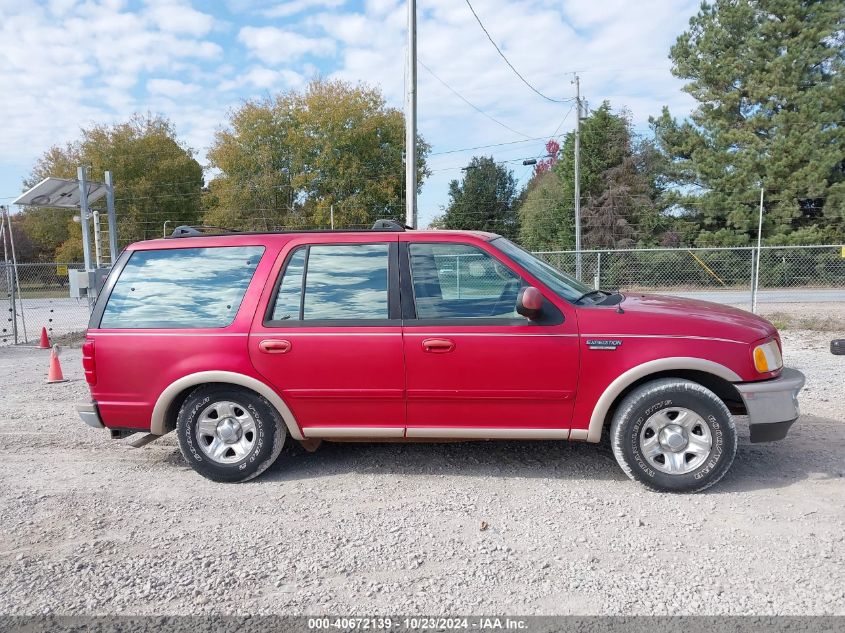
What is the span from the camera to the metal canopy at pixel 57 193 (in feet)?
39.8

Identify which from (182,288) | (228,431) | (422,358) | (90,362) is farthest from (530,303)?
(90,362)

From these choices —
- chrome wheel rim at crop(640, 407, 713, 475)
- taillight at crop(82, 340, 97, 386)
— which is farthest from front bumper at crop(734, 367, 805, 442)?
taillight at crop(82, 340, 97, 386)

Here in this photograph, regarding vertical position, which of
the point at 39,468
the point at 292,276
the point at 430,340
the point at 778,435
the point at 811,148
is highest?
the point at 811,148

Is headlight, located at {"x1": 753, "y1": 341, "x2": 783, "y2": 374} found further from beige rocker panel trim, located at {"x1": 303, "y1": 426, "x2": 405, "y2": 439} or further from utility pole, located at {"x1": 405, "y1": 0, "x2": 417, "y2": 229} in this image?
utility pole, located at {"x1": 405, "y1": 0, "x2": 417, "y2": 229}

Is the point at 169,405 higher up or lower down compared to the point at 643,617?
higher up

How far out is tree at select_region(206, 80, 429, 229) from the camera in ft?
151

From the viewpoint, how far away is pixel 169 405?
4668 millimetres

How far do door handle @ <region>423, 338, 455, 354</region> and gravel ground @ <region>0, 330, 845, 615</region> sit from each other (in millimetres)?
981

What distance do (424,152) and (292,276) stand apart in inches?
1836

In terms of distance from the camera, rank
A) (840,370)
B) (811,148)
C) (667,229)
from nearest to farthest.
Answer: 1. (840,370)
2. (811,148)
3. (667,229)

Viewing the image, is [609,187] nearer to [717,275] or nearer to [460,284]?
[717,275]

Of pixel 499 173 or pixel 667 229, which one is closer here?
pixel 667 229

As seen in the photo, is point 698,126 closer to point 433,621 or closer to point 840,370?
point 840,370

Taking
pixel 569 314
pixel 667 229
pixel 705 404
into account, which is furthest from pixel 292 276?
pixel 667 229
